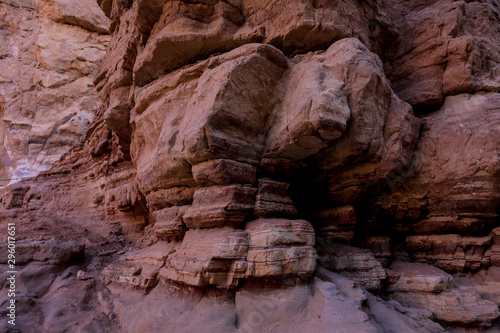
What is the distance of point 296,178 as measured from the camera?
15.6 feet

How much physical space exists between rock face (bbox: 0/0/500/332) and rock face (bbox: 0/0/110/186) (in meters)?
12.3

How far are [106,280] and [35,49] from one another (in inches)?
792

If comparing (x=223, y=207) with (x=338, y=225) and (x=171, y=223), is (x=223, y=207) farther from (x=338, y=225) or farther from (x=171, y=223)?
(x=338, y=225)

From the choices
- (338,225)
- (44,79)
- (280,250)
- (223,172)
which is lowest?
(280,250)

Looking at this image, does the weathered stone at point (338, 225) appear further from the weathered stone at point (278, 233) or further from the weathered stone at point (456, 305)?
the weathered stone at point (278, 233)

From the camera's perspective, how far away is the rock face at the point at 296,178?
346cm

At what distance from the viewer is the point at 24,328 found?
3924 millimetres

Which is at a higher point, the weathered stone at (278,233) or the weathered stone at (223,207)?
the weathered stone at (223,207)

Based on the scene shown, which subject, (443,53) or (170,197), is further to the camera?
(443,53)

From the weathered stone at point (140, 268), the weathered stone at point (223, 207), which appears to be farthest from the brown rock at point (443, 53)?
the weathered stone at point (140, 268)

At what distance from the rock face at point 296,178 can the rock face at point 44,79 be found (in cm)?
1230

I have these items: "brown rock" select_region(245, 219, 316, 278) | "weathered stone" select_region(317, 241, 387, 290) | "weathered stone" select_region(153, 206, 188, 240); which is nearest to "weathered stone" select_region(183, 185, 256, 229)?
"brown rock" select_region(245, 219, 316, 278)

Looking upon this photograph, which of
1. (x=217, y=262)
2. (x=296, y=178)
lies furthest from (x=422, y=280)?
(x=217, y=262)

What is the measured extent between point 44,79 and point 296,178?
66.2ft
